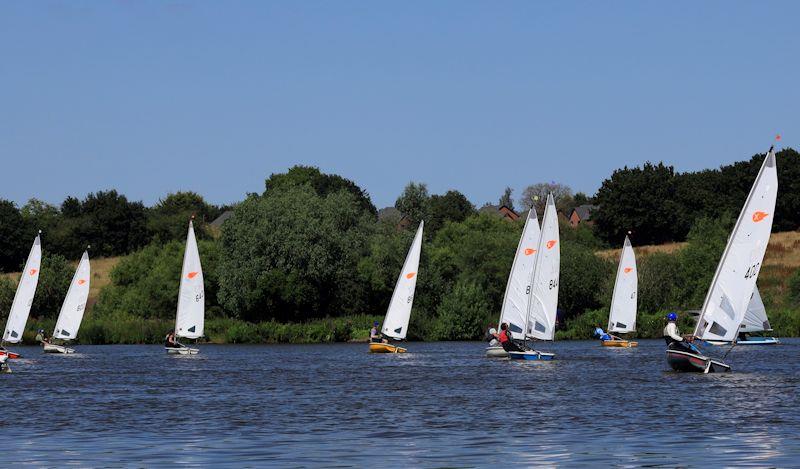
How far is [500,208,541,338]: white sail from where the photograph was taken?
66.4 metres

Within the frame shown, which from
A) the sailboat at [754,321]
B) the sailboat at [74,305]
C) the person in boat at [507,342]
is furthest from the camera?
the sailboat at [74,305]

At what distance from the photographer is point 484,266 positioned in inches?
4277

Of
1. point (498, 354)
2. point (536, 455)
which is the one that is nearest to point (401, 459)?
point (536, 455)

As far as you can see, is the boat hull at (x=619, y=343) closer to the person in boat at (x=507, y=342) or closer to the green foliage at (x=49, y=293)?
the person in boat at (x=507, y=342)

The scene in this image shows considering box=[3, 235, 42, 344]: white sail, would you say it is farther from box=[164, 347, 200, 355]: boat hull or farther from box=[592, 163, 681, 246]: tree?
box=[592, 163, 681, 246]: tree

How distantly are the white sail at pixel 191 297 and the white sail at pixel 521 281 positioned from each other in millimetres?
21773

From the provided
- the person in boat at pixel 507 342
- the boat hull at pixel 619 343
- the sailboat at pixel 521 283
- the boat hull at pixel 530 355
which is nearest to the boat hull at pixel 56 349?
the sailboat at pixel 521 283

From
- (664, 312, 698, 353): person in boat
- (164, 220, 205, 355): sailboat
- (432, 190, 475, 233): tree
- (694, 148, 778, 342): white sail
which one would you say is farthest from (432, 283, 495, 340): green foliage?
(432, 190, 475, 233): tree

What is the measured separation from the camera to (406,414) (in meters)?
35.4

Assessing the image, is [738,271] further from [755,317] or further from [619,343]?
[755,317]

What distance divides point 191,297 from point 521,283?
76.0 feet

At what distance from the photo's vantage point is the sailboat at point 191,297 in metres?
79.9

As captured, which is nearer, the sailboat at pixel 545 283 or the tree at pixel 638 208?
the sailboat at pixel 545 283

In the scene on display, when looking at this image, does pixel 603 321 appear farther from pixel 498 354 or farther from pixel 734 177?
pixel 734 177
